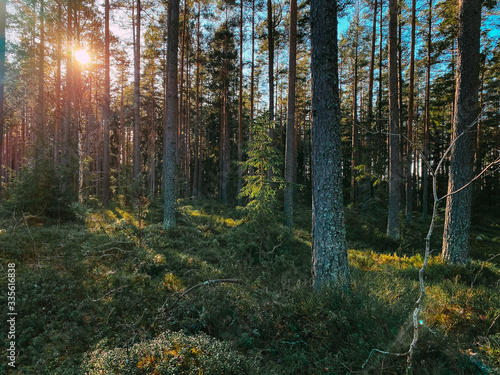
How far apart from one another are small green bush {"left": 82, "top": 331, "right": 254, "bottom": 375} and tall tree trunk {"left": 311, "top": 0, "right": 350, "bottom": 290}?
7.13 ft

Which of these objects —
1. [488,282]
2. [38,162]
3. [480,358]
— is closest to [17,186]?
[38,162]

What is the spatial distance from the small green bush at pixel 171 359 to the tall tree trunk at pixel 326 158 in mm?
2174

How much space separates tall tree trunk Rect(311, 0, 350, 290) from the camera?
13.9 feet

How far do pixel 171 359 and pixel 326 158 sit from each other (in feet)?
12.2

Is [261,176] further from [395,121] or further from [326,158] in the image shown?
[395,121]

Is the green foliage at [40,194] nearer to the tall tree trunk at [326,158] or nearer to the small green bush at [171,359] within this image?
the small green bush at [171,359]

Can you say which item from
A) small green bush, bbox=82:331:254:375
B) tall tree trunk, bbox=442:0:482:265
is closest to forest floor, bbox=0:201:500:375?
small green bush, bbox=82:331:254:375

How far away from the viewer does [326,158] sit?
170 inches

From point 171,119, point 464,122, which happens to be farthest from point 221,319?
point 171,119

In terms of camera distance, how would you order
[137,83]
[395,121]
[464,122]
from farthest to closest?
[137,83]
[395,121]
[464,122]

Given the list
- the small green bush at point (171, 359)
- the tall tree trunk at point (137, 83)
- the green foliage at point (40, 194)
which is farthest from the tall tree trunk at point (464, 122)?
the tall tree trunk at point (137, 83)

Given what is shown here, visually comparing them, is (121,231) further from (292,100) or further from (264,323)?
(292,100)

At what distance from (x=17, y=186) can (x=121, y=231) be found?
4.93 m

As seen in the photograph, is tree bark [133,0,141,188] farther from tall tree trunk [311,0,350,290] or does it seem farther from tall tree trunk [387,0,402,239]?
tall tree trunk [387,0,402,239]
